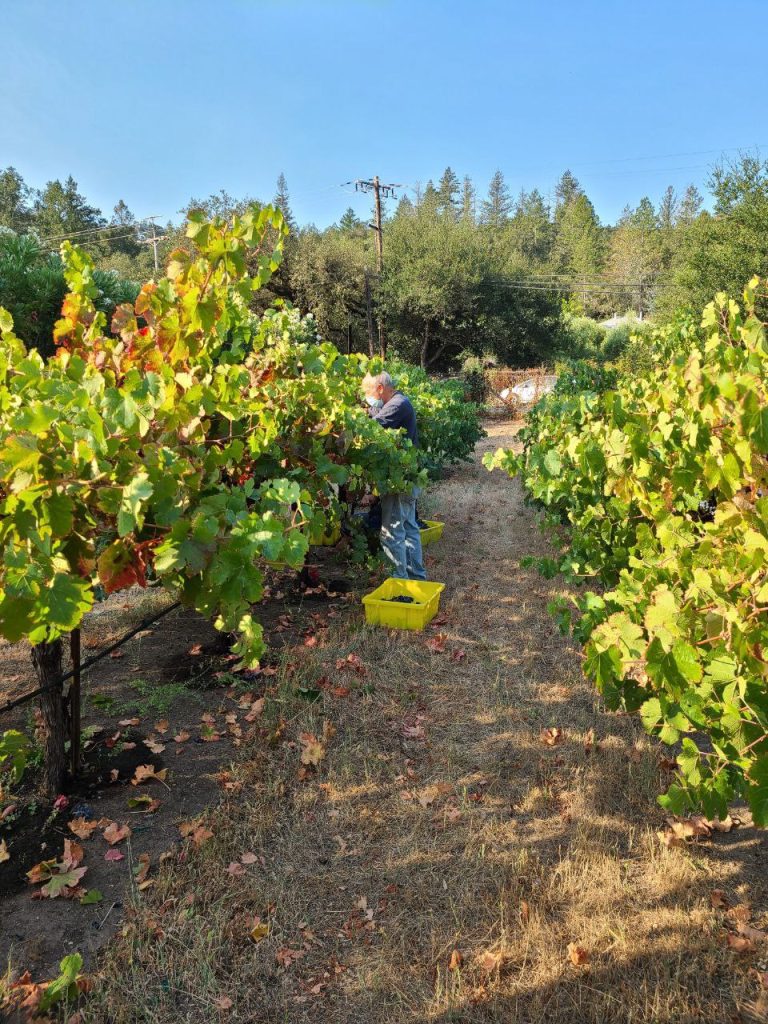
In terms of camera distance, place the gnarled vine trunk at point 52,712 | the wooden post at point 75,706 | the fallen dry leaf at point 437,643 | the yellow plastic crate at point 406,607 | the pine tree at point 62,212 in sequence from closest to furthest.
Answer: the gnarled vine trunk at point 52,712 → the wooden post at point 75,706 → the fallen dry leaf at point 437,643 → the yellow plastic crate at point 406,607 → the pine tree at point 62,212

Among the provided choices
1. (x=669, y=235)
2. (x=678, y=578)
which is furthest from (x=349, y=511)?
(x=669, y=235)

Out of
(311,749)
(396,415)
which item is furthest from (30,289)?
(311,749)

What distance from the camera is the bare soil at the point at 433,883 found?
2.02 metres

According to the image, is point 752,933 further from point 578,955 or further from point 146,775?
point 146,775

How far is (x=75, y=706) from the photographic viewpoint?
2.82 meters

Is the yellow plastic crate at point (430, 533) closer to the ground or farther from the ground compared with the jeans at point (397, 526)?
closer to the ground

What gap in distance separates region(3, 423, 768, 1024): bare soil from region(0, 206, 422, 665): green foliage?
89 cm

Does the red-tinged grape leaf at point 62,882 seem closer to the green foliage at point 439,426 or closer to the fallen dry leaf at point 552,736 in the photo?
the fallen dry leaf at point 552,736

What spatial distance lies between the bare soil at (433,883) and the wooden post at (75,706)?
0.45 metres

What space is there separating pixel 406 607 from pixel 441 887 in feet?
7.80

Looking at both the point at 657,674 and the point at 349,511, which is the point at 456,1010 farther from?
the point at 349,511

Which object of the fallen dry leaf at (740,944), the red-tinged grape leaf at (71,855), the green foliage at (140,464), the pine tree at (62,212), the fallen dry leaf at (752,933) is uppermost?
the pine tree at (62,212)

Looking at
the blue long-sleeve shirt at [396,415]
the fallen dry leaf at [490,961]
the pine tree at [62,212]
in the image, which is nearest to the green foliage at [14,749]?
the fallen dry leaf at [490,961]

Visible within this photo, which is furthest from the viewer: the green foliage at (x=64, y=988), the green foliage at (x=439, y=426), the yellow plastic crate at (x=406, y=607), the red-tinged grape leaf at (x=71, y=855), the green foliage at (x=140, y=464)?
the green foliage at (x=439, y=426)
